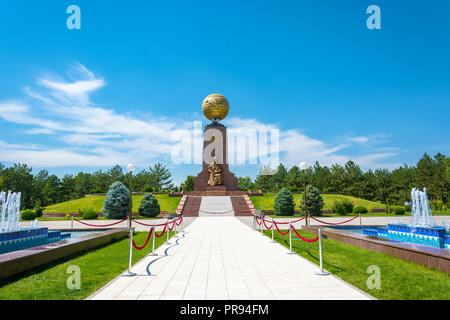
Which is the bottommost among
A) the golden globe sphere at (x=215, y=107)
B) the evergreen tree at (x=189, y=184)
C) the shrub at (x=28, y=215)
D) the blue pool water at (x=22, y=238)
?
the shrub at (x=28, y=215)

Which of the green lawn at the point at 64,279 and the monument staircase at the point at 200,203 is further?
the monument staircase at the point at 200,203

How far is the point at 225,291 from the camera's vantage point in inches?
188

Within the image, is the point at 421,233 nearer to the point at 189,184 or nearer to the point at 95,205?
the point at 95,205

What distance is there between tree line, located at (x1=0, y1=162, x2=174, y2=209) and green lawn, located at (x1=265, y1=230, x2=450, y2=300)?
4398 cm

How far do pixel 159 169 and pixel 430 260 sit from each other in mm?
62167

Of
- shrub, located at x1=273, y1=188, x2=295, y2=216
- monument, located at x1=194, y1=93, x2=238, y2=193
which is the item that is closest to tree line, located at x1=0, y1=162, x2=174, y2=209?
monument, located at x1=194, y1=93, x2=238, y2=193

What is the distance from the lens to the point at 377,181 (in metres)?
60.4

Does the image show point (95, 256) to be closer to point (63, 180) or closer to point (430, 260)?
point (430, 260)

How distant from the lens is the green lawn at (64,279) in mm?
4630

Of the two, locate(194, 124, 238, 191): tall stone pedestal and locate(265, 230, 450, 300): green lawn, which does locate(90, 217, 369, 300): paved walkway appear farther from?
locate(194, 124, 238, 191): tall stone pedestal

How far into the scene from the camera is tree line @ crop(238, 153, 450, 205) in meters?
44.2

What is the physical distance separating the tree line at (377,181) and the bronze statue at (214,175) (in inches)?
588
